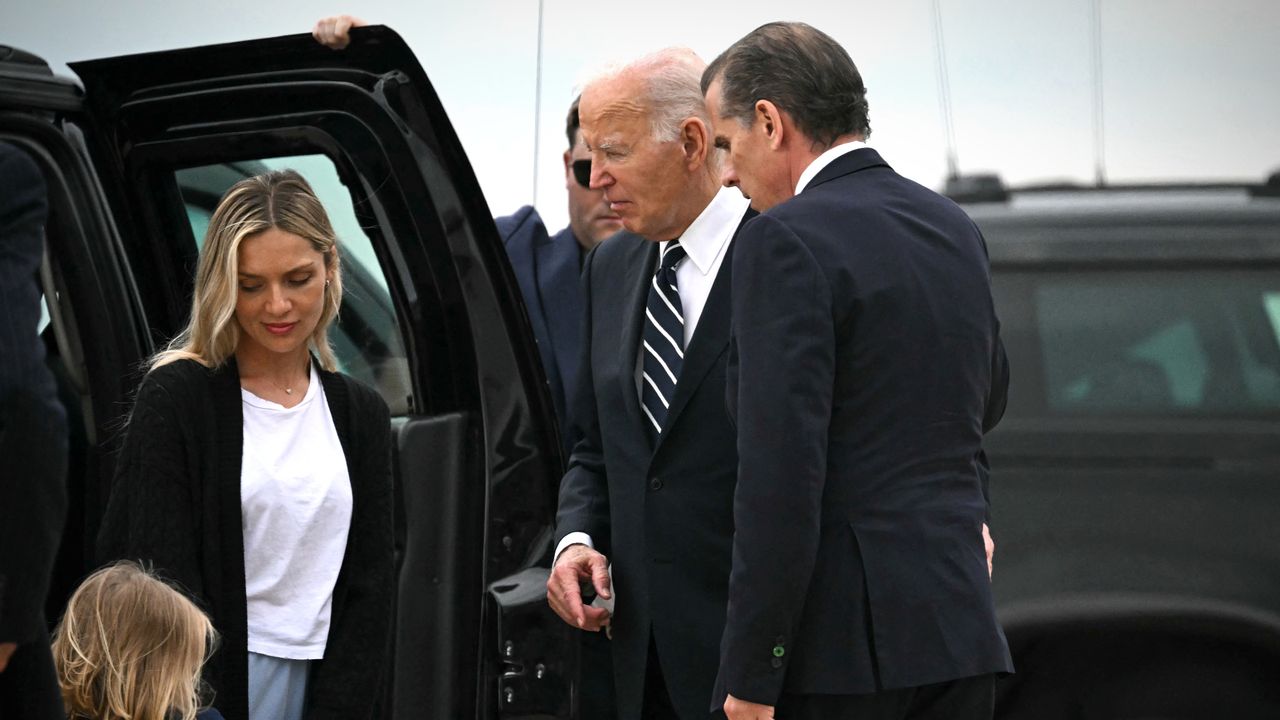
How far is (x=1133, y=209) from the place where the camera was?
3.53 metres

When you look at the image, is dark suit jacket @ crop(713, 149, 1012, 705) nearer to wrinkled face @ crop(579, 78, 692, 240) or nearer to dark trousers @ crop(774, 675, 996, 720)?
dark trousers @ crop(774, 675, 996, 720)

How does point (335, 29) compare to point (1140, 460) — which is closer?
point (335, 29)

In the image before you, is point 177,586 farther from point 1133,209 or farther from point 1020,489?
point 1133,209

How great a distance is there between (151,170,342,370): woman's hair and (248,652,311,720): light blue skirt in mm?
439

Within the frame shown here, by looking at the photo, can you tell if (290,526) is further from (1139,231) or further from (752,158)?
(1139,231)

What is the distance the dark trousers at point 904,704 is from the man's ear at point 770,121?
733 millimetres

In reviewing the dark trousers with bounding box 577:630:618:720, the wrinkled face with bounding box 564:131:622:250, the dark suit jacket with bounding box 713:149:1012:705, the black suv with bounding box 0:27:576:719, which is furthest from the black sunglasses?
the dark suit jacket with bounding box 713:149:1012:705

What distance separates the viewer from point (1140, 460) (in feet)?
11.0

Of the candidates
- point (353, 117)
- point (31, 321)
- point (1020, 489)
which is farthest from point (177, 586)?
point (1020, 489)

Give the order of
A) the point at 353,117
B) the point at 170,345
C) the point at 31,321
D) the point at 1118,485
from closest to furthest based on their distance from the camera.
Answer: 1. the point at 31,321
2. the point at 170,345
3. the point at 353,117
4. the point at 1118,485

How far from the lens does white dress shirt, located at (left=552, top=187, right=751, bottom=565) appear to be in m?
2.52

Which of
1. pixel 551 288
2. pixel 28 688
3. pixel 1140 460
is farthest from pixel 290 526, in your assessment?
pixel 1140 460

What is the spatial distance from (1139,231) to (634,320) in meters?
1.45

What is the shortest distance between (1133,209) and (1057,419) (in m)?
0.52
